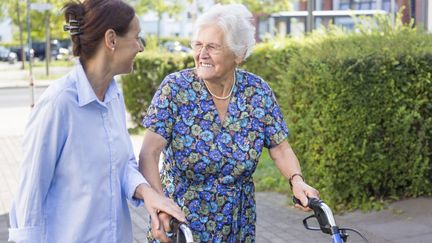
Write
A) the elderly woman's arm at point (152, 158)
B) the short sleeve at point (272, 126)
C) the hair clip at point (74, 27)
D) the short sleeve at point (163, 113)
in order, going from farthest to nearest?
the short sleeve at point (272, 126), the short sleeve at point (163, 113), the elderly woman's arm at point (152, 158), the hair clip at point (74, 27)

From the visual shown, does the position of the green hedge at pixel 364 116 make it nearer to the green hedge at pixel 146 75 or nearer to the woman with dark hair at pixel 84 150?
the woman with dark hair at pixel 84 150

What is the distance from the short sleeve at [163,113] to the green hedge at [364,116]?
361cm

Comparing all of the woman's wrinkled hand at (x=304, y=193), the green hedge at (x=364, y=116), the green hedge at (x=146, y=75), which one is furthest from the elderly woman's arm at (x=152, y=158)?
the green hedge at (x=146, y=75)

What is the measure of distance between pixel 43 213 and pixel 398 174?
4.99m

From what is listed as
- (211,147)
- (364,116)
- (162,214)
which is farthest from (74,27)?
(364,116)

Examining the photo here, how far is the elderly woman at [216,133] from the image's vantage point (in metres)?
3.19

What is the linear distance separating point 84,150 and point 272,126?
41.0 inches

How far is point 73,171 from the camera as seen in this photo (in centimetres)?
263

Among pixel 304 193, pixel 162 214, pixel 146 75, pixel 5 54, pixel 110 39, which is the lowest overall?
pixel 5 54

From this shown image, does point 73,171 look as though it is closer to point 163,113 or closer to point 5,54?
point 163,113

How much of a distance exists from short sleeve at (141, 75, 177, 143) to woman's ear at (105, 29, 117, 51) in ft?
1.76

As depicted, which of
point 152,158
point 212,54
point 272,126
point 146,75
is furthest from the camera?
point 146,75

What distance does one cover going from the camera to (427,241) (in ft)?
20.1

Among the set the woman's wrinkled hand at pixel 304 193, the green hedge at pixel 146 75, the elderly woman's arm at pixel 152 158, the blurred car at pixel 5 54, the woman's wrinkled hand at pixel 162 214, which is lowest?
the blurred car at pixel 5 54
